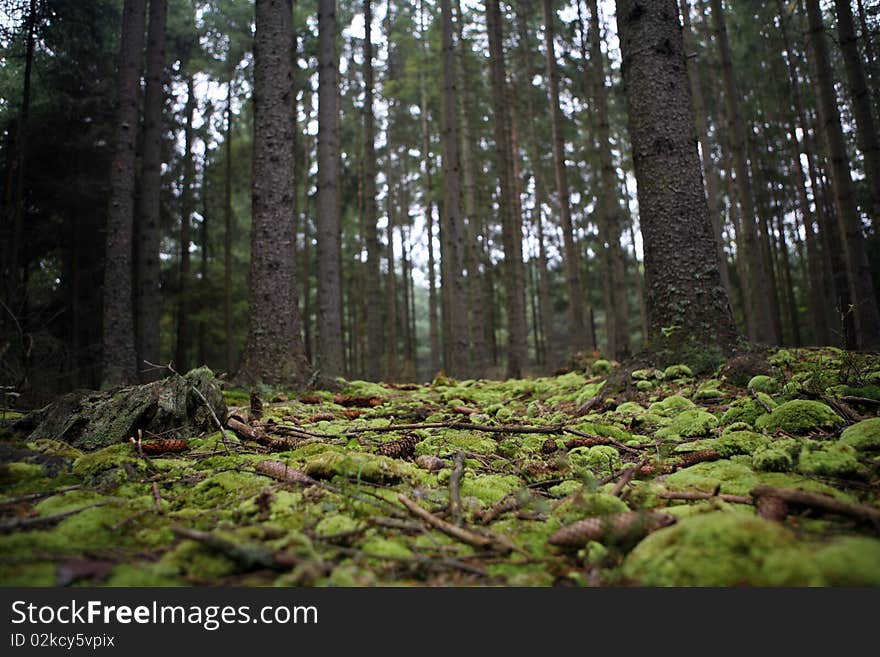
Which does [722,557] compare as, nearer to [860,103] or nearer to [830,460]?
[830,460]

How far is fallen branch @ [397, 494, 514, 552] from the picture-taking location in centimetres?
140

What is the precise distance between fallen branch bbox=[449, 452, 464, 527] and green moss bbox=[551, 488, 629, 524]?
1.15 feet

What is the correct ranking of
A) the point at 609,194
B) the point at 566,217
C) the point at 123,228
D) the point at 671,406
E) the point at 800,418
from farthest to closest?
the point at 566,217, the point at 609,194, the point at 123,228, the point at 671,406, the point at 800,418

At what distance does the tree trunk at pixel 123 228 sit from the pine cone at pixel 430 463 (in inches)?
292

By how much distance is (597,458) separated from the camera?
244 cm

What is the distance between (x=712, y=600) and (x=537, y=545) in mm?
519

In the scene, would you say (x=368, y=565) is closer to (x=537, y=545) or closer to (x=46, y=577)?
(x=537, y=545)

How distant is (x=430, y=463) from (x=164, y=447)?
54.2 inches

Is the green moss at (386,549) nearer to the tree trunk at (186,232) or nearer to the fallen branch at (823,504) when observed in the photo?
the fallen branch at (823,504)

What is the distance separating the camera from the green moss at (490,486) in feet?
6.36

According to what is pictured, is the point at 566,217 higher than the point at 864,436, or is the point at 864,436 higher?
the point at 566,217

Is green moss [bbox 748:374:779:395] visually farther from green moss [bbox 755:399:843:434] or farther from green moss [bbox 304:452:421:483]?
green moss [bbox 304:452:421:483]

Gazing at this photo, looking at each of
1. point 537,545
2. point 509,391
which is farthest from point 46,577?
point 509,391

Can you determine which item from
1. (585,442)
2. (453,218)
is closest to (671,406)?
(585,442)
